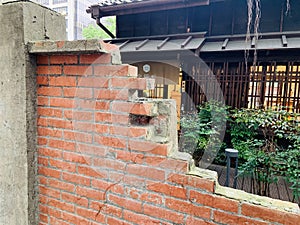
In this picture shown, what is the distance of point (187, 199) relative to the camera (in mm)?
1342

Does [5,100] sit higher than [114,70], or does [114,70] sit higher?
[114,70]

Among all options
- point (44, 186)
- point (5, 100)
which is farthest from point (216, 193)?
point (5, 100)

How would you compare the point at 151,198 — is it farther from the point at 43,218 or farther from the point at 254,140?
the point at 254,140

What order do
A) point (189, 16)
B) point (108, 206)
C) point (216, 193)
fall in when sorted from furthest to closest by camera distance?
point (189, 16), point (108, 206), point (216, 193)

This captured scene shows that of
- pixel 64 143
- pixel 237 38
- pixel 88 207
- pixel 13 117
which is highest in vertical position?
pixel 237 38

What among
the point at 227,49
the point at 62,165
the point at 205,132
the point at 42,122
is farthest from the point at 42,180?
the point at 227,49

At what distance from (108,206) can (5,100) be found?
44.2 inches

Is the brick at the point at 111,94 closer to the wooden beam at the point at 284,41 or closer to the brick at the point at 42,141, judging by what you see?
the brick at the point at 42,141

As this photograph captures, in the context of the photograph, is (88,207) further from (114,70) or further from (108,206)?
(114,70)

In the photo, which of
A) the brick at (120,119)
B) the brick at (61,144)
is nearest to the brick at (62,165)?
the brick at (61,144)

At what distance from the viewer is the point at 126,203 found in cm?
151

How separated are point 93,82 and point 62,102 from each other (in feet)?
1.04

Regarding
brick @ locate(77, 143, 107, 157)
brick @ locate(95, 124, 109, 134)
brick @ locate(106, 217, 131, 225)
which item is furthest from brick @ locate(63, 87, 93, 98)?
brick @ locate(106, 217, 131, 225)

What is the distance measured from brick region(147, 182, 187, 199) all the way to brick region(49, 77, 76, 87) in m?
0.90
